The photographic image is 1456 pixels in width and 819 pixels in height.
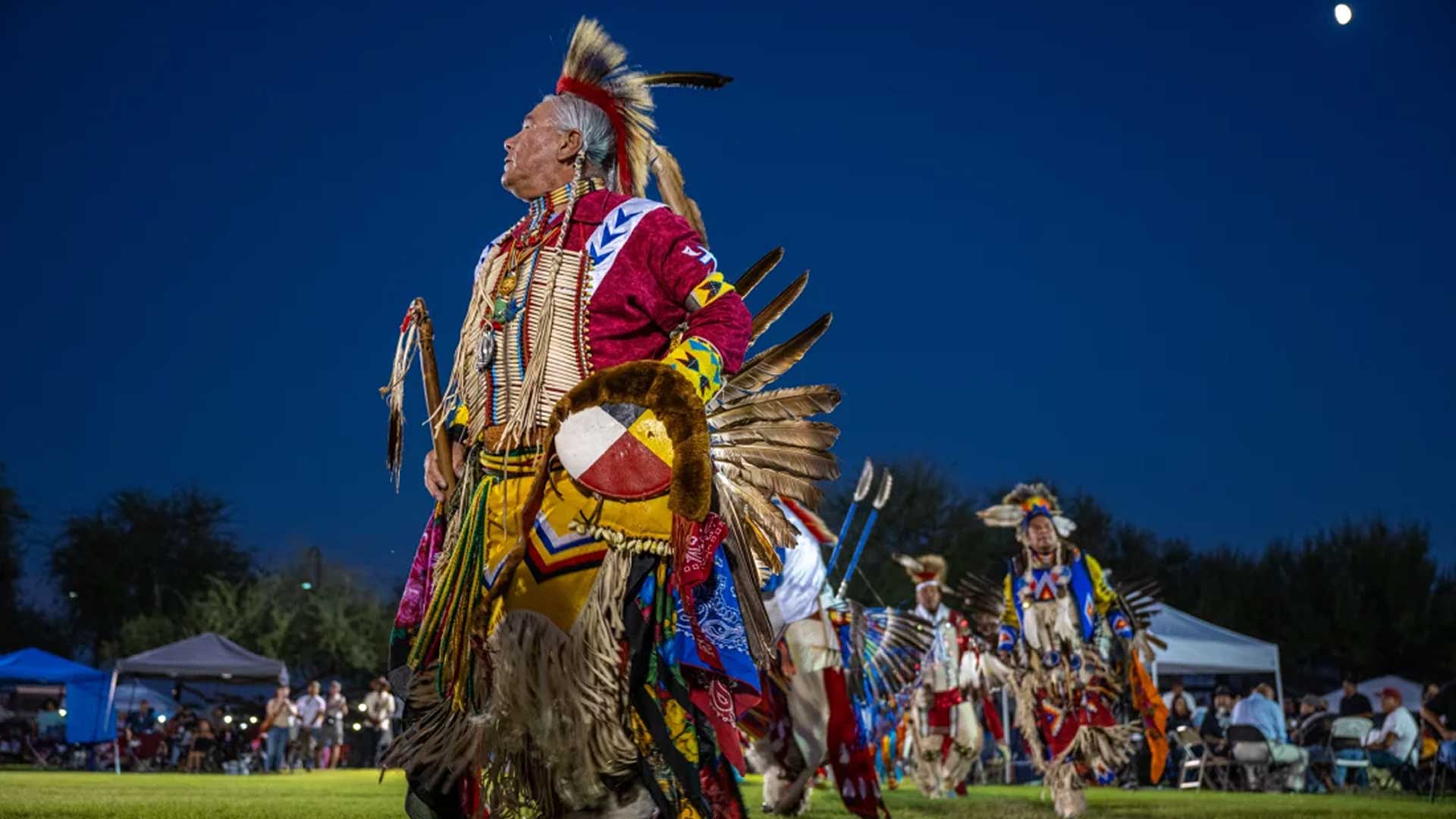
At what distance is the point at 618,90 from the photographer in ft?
12.9

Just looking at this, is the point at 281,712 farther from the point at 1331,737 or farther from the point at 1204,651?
the point at 1331,737

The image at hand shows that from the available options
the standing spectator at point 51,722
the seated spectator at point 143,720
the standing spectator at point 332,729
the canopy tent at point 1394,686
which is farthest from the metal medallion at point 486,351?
the canopy tent at point 1394,686

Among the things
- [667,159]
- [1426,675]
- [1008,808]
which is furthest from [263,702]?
[1426,675]

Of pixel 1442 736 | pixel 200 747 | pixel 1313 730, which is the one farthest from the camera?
pixel 200 747

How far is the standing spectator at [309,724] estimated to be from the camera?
2066cm

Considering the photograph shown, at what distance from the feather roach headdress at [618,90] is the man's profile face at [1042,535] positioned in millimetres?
6912

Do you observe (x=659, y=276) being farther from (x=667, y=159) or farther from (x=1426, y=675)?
(x=1426, y=675)

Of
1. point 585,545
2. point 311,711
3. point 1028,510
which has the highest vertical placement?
point 1028,510

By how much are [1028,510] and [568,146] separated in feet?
24.1

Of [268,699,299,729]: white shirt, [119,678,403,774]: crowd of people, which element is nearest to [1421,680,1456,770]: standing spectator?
[119,678,403,774]: crowd of people

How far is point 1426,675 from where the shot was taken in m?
33.5

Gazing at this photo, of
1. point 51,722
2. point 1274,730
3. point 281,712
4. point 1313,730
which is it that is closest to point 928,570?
point 1274,730

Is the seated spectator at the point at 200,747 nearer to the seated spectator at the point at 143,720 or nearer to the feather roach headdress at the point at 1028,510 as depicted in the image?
the seated spectator at the point at 143,720

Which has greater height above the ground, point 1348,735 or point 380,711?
point 380,711
